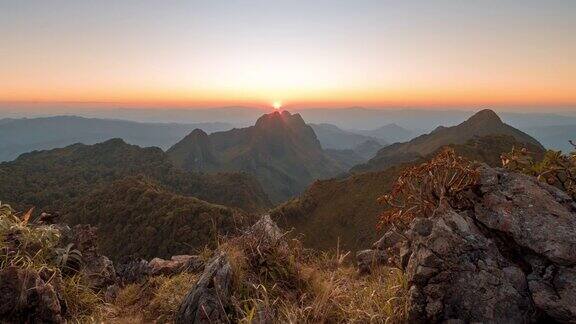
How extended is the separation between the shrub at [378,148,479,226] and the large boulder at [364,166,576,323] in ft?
1.01

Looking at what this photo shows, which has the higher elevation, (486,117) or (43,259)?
(43,259)

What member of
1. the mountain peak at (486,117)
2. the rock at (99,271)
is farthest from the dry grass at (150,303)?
the mountain peak at (486,117)

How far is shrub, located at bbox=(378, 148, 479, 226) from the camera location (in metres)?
5.67

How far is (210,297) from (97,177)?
14745 centimetres

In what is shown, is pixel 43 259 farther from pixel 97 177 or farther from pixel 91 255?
pixel 97 177

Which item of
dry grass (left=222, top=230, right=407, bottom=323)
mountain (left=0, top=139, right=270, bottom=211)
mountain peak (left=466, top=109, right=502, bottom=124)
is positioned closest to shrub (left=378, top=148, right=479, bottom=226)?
dry grass (left=222, top=230, right=407, bottom=323)

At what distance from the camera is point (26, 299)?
532cm

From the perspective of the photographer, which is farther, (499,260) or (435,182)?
(435,182)

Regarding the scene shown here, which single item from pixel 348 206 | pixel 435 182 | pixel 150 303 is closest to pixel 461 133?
pixel 348 206

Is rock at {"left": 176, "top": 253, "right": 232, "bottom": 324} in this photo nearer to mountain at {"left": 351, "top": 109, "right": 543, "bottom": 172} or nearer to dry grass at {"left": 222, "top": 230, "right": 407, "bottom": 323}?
dry grass at {"left": 222, "top": 230, "right": 407, "bottom": 323}

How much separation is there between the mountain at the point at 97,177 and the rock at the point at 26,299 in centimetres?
9065

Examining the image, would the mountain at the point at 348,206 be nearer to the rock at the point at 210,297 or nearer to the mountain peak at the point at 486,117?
the rock at the point at 210,297

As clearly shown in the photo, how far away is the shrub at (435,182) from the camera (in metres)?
5.67

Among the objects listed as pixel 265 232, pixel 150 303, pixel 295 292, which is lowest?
pixel 150 303
